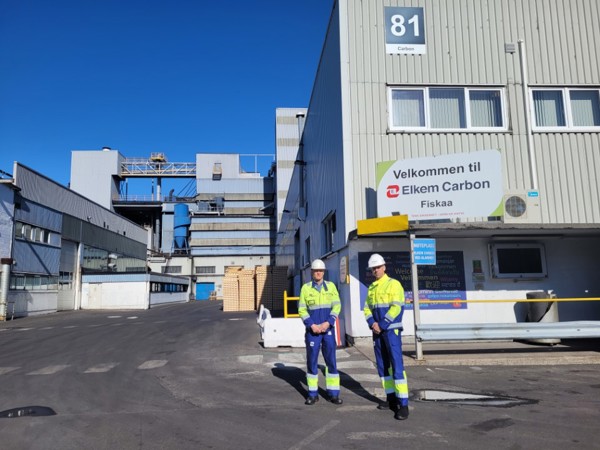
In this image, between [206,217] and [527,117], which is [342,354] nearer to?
[527,117]

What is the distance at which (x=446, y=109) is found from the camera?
12.5m

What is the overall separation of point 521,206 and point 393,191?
2.82 metres

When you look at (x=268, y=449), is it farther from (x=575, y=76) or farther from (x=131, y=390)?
(x=575, y=76)

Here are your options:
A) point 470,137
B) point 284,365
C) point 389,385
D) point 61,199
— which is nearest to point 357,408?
point 389,385

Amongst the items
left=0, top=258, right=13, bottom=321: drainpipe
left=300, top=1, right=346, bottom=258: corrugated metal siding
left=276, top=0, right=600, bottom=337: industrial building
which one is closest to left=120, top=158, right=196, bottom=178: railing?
left=0, top=258, right=13, bottom=321: drainpipe

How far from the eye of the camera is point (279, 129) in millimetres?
55375

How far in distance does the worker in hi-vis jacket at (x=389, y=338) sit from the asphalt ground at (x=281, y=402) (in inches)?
10.8

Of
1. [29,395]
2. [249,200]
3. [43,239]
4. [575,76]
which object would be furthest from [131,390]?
[249,200]

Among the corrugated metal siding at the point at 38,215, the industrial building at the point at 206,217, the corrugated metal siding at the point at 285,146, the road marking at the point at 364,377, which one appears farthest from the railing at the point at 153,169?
the road marking at the point at 364,377

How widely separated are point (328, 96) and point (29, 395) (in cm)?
1114

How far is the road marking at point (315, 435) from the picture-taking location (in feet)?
15.1

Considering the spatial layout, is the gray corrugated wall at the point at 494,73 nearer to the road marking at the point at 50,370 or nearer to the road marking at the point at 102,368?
the road marking at the point at 102,368

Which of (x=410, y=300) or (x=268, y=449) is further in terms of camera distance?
(x=410, y=300)

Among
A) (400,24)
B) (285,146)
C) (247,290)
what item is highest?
(285,146)
